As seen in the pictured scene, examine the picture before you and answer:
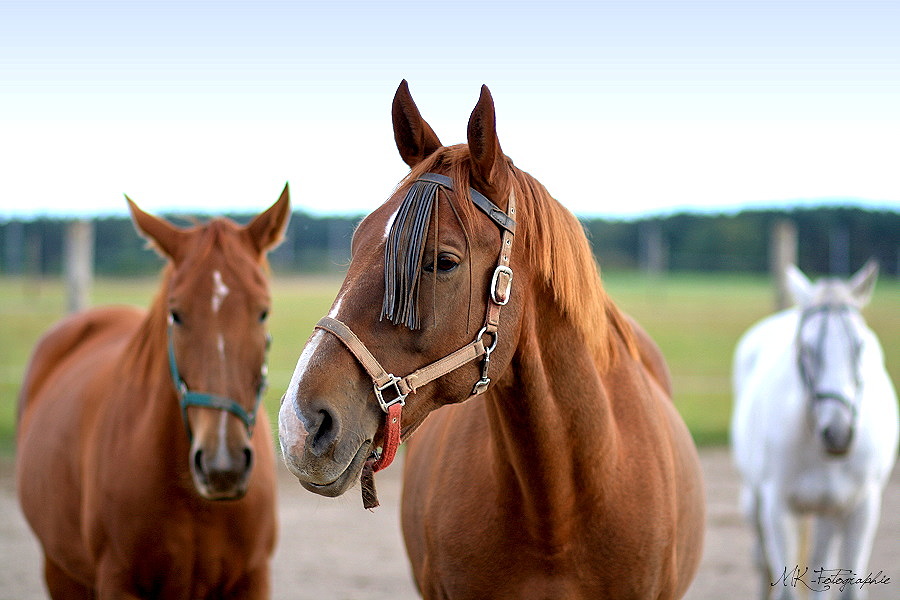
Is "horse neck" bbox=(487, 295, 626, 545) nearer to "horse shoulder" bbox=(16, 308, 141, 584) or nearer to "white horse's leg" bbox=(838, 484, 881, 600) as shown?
"horse shoulder" bbox=(16, 308, 141, 584)

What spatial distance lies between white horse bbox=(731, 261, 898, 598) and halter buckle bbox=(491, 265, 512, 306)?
2.78 meters

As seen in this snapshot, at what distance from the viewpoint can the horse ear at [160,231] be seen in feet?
10.2

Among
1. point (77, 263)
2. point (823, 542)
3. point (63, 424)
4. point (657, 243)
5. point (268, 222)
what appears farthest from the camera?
point (657, 243)

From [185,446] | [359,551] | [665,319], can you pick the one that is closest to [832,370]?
[185,446]

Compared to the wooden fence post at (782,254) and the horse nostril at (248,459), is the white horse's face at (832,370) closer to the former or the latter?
the horse nostril at (248,459)

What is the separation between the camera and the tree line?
52.0 feet

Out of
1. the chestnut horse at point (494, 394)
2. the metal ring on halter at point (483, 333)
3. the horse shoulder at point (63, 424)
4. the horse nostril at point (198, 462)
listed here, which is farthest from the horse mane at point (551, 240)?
the horse shoulder at point (63, 424)

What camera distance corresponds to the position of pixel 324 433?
1.52m

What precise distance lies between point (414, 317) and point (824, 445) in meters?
3.07

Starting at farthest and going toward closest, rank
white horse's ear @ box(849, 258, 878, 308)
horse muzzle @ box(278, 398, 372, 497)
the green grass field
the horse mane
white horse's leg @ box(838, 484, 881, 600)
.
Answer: the green grass field, white horse's ear @ box(849, 258, 878, 308), white horse's leg @ box(838, 484, 881, 600), the horse mane, horse muzzle @ box(278, 398, 372, 497)

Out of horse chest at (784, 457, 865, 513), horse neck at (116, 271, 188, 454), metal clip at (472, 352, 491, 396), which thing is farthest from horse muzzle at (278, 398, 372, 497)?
horse chest at (784, 457, 865, 513)

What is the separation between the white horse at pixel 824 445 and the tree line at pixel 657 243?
9.99 metres

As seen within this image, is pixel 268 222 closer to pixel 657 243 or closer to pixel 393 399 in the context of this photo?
pixel 393 399
